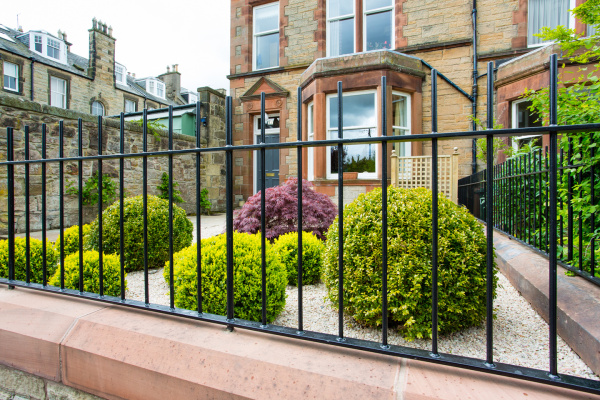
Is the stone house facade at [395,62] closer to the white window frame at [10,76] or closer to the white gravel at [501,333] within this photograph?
the white gravel at [501,333]

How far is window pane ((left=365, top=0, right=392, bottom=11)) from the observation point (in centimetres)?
903

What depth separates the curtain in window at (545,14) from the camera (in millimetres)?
7824

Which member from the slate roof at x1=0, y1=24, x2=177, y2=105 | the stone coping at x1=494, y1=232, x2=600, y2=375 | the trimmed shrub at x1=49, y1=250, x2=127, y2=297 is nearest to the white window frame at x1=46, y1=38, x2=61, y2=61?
the slate roof at x1=0, y1=24, x2=177, y2=105

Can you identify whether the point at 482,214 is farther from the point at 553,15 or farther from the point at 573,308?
the point at 553,15

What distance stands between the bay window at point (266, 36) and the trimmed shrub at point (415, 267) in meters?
9.47

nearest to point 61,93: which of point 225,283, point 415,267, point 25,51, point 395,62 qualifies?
point 25,51

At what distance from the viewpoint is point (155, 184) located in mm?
8664

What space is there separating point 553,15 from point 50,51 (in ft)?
82.3

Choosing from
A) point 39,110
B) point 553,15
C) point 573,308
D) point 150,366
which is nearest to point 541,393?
point 573,308

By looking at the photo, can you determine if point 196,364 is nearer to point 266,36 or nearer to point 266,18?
point 266,36

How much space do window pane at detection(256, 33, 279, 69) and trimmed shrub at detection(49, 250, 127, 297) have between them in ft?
29.6

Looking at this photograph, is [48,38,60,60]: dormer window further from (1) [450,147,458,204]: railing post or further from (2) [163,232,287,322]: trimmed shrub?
(2) [163,232,287,322]: trimmed shrub

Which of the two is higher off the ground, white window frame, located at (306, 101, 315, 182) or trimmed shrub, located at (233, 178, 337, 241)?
white window frame, located at (306, 101, 315, 182)

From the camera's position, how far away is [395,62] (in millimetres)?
7758
